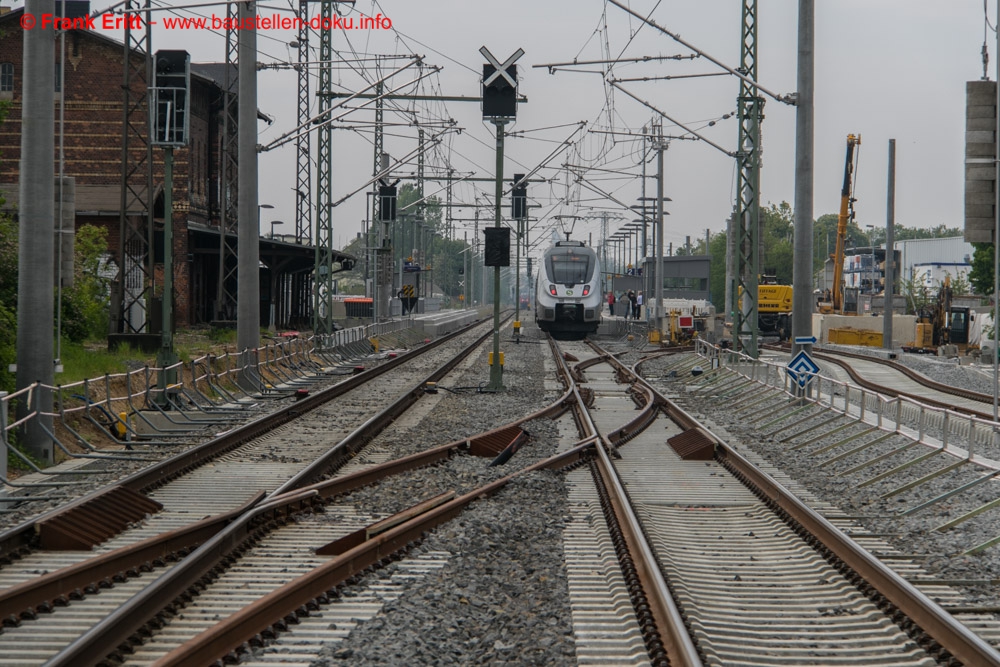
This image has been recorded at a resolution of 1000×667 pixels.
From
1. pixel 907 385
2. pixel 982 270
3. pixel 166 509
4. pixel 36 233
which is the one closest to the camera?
pixel 166 509

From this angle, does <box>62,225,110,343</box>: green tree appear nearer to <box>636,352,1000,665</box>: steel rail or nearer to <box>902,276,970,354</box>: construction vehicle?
<box>636,352,1000,665</box>: steel rail

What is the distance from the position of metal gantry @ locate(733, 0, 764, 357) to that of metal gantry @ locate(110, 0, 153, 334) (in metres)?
11.8

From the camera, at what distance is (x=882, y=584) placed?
7184 millimetres

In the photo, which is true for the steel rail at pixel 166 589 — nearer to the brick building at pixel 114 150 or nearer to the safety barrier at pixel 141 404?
the safety barrier at pixel 141 404

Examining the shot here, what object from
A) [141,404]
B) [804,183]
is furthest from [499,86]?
[141,404]

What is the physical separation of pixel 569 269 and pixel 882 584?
126 feet

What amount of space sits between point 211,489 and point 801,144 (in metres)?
12.6

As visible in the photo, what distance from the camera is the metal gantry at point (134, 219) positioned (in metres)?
23.5

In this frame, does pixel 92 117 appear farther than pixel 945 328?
No

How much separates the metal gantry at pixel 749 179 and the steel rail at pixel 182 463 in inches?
336

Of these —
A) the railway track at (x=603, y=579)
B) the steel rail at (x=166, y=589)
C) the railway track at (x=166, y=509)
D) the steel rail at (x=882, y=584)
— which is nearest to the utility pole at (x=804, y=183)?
the railway track at (x=166, y=509)

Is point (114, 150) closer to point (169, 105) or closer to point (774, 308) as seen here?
point (169, 105)

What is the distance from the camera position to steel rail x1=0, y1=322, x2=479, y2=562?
8203 millimetres

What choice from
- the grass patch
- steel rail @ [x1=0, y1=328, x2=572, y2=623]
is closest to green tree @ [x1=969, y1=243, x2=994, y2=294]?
the grass patch
